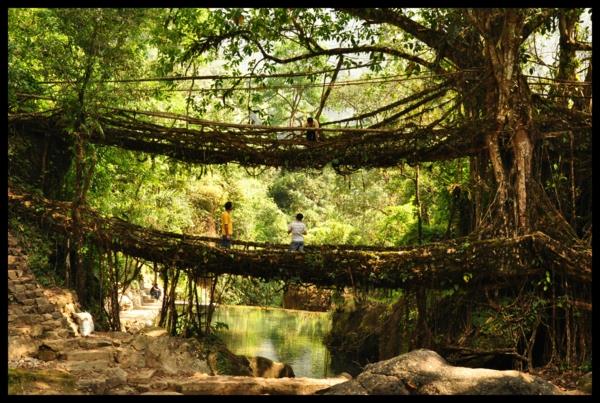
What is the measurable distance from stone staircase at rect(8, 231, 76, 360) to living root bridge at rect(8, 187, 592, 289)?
872 mm

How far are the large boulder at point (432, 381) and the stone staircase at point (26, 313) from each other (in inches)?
152

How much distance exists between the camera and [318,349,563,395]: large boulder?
6387mm

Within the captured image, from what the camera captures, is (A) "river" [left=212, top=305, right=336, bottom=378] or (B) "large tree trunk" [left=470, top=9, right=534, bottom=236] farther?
(A) "river" [left=212, top=305, right=336, bottom=378]

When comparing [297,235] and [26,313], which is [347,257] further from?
[26,313]

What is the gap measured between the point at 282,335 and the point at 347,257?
11099mm

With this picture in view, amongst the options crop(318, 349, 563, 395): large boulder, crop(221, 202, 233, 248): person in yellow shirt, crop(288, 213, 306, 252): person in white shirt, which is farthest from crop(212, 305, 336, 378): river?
crop(318, 349, 563, 395): large boulder

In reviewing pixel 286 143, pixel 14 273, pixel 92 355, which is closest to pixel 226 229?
pixel 286 143

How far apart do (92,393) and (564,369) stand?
218 inches

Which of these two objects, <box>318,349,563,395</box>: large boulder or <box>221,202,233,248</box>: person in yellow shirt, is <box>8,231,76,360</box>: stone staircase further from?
<box>318,349,563,395</box>: large boulder

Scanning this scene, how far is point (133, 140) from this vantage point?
10211mm

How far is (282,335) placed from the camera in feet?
64.9
